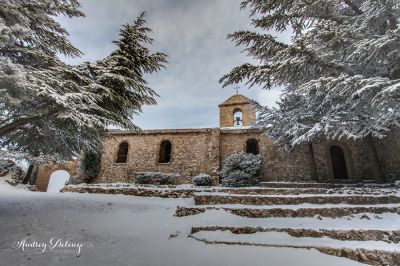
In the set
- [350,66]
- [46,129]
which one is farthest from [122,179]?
[350,66]

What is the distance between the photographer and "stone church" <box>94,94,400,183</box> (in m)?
12.2

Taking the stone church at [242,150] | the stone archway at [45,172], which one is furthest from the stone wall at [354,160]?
the stone archway at [45,172]

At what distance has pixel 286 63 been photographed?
525 centimetres

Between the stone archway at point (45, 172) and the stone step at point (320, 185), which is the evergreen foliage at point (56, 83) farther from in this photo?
the stone archway at point (45, 172)

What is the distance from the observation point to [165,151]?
15.3 meters

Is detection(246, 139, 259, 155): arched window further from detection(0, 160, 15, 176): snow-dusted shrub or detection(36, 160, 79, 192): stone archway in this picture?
detection(0, 160, 15, 176): snow-dusted shrub

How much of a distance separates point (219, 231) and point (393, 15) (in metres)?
6.51

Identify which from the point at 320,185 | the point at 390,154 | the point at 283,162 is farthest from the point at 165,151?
the point at 390,154

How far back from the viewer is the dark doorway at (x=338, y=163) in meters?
13.4

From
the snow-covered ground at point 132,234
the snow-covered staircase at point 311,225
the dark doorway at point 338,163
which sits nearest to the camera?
the snow-covered ground at point 132,234

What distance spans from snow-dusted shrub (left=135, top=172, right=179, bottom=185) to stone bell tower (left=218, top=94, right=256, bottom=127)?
20.8 ft

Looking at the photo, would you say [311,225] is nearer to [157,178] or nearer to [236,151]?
[236,151]

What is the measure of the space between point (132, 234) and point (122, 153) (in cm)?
1139

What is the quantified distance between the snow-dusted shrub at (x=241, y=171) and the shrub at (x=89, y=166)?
28.6ft
